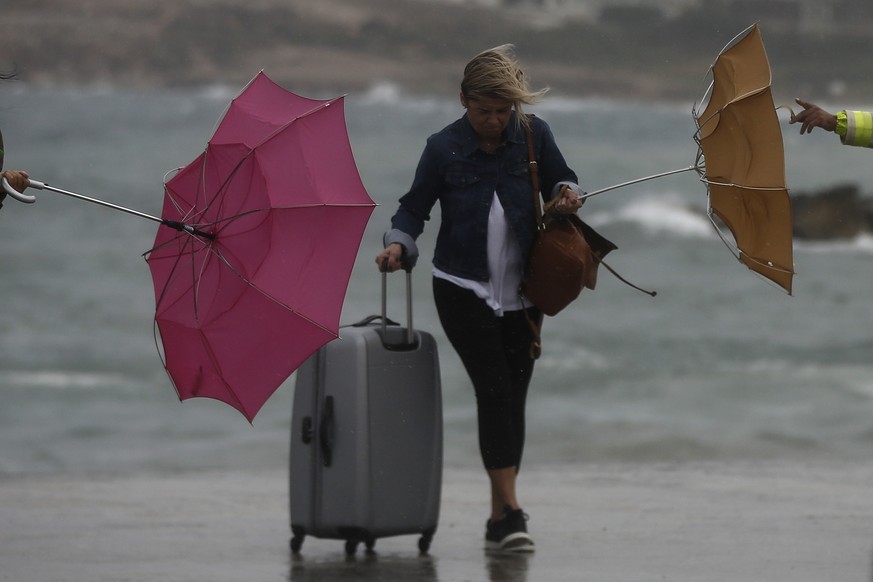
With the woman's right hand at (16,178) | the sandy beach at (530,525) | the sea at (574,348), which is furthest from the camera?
the sea at (574,348)

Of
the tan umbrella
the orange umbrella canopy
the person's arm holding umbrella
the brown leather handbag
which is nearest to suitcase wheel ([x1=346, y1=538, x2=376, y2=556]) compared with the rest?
the brown leather handbag

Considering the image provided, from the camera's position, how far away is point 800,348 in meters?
16.1

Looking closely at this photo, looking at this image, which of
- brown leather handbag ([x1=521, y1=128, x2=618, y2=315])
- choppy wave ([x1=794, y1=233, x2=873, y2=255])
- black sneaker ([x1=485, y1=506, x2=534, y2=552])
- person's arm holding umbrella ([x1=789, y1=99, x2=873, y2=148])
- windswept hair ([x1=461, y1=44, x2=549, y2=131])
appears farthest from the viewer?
choppy wave ([x1=794, y1=233, x2=873, y2=255])

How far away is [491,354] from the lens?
5434 millimetres

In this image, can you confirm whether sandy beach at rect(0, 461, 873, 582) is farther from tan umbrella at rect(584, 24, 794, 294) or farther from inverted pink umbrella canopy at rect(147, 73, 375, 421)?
tan umbrella at rect(584, 24, 794, 294)

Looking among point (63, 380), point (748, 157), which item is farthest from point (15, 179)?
point (63, 380)

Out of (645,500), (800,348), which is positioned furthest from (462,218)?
(800,348)

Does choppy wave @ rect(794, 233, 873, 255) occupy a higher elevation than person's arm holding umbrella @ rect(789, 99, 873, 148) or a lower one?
higher

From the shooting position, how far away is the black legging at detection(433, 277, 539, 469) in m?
5.41

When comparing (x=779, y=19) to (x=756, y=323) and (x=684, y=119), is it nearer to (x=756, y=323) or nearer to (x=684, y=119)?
(x=684, y=119)

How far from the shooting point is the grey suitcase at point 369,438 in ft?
17.2

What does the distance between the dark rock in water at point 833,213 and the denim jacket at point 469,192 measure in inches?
853

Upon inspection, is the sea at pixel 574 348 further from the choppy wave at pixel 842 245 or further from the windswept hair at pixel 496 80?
the windswept hair at pixel 496 80

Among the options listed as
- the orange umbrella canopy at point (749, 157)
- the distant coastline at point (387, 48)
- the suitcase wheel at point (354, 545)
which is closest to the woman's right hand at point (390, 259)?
the suitcase wheel at point (354, 545)
